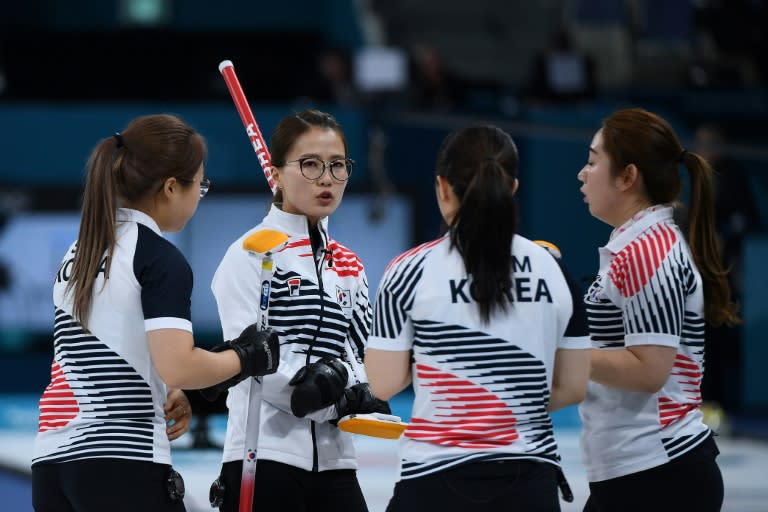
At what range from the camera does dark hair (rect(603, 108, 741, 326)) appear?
10.9 ft

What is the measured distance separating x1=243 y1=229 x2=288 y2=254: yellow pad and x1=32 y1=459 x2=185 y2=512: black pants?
58 centimetres

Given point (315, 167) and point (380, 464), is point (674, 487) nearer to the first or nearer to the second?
point (315, 167)

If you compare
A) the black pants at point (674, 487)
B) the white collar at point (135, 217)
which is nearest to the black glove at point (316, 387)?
the white collar at point (135, 217)

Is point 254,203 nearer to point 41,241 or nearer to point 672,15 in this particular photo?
point 41,241

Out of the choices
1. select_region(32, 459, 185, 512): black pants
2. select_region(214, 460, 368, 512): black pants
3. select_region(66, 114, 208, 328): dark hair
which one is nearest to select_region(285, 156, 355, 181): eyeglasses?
select_region(66, 114, 208, 328): dark hair

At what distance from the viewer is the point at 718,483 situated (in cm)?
327

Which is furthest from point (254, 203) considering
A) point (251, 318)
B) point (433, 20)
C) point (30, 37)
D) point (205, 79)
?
point (251, 318)

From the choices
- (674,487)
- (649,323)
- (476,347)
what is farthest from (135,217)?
(674,487)

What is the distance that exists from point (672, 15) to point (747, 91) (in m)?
0.98

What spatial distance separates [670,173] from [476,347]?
0.91 m

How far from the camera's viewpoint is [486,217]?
2.78 metres

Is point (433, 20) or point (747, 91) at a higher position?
point (433, 20)

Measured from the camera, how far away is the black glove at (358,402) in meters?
3.35

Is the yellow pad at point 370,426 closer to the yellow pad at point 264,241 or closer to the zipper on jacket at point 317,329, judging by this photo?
the zipper on jacket at point 317,329
